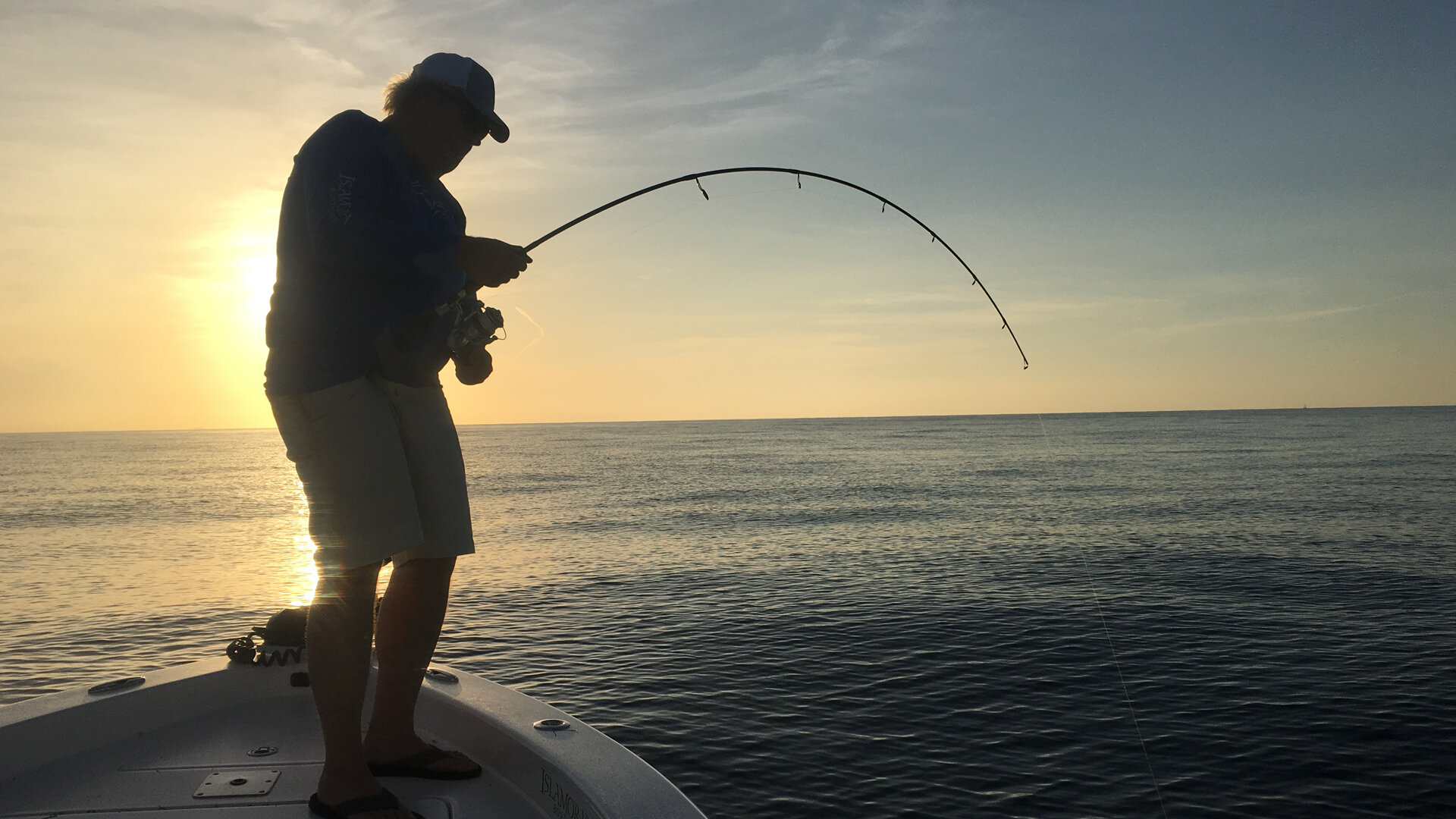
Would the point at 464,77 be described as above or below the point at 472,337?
above

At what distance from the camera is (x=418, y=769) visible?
278 centimetres

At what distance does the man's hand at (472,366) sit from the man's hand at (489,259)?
33 cm

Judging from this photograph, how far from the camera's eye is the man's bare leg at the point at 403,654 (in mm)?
2787

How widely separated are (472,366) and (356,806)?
4.43 ft

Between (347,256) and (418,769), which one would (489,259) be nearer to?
(347,256)

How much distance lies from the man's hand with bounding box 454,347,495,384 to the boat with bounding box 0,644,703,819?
1.13 meters

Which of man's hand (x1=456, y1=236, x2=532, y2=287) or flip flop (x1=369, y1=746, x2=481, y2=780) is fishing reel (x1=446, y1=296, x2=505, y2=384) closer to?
man's hand (x1=456, y1=236, x2=532, y2=287)

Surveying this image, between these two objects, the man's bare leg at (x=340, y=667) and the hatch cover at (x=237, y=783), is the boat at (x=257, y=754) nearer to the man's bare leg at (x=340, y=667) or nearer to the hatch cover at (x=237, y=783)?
the hatch cover at (x=237, y=783)

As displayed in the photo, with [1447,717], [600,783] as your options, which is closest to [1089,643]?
[1447,717]

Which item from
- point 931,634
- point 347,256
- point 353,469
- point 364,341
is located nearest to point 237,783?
point 353,469

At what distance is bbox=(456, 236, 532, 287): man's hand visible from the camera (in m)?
2.64

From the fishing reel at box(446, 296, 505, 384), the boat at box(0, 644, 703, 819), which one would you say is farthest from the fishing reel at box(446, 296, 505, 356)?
the boat at box(0, 644, 703, 819)

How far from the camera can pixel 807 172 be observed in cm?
681

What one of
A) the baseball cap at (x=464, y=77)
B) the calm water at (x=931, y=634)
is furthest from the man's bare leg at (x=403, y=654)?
the calm water at (x=931, y=634)
